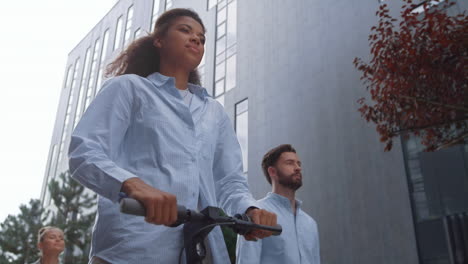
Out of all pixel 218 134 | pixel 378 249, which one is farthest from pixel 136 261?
pixel 378 249

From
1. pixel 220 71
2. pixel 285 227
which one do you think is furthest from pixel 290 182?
pixel 220 71

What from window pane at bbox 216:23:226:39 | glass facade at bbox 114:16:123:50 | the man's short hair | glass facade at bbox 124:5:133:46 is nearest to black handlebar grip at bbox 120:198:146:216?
the man's short hair

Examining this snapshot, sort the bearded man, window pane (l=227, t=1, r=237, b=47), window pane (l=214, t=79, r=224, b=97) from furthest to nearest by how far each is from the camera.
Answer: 1. window pane (l=227, t=1, r=237, b=47)
2. window pane (l=214, t=79, r=224, b=97)
3. the bearded man

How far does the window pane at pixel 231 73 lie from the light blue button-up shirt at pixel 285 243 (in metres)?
10.6

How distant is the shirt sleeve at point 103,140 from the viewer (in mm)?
1260

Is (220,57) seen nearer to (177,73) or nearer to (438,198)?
(438,198)

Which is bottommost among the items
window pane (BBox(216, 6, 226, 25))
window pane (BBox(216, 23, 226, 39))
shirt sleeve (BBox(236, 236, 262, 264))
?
shirt sleeve (BBox(236, 236, 262, 264))

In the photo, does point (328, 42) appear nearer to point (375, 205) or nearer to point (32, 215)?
point (375, 205)

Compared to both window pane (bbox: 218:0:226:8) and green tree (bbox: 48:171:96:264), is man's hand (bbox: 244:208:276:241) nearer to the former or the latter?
window pane (bbox: 218:0:226:8)

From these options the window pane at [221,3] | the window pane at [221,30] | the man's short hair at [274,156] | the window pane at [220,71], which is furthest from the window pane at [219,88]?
the man's short hair at [274,156]

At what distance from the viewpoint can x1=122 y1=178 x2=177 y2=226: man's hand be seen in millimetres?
1099

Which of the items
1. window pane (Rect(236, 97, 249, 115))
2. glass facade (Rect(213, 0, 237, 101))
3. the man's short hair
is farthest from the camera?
glass facade (Rect(213, 0, 237, 101))

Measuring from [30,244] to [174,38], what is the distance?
63.4 ft

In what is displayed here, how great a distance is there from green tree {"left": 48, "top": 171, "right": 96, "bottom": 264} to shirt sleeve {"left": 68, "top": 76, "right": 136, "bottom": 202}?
17968mm
